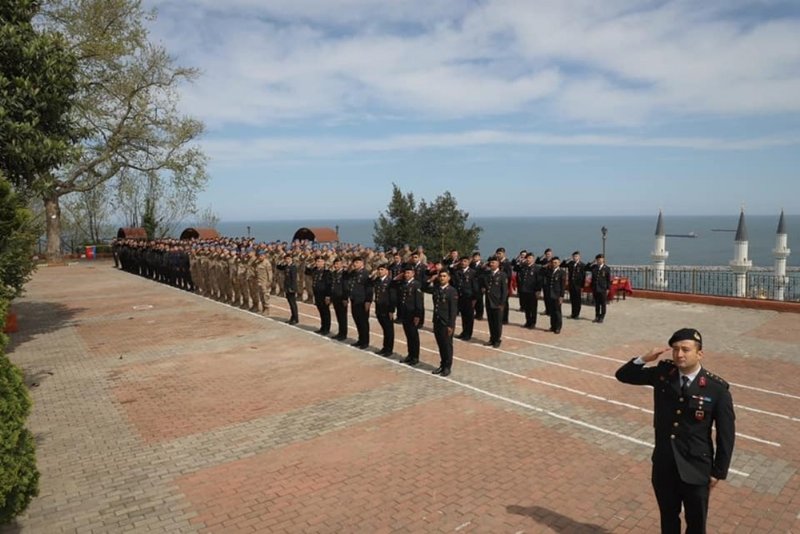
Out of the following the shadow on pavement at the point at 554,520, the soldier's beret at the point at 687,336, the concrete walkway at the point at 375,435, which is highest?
the soldier's beret at the point at 687,336

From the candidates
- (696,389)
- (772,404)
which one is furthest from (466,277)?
(696,389)

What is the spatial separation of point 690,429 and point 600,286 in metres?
11.0

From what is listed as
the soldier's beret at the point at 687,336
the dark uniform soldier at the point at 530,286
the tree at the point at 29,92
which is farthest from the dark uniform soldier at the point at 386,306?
the soldier's beret at the point at 687,336

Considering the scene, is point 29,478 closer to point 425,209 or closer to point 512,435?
point 512,435

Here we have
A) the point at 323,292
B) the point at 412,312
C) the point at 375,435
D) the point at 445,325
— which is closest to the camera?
the point at 375,435

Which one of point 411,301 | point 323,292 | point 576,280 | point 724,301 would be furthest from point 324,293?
point 724,301

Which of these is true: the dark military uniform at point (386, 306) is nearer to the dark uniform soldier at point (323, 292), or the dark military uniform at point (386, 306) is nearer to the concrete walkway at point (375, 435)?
the concrete walkway at point (375, 435)

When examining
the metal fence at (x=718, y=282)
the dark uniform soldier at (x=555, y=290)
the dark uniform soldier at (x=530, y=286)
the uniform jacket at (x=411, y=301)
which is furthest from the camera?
the metal fence at (x=718, y=282)

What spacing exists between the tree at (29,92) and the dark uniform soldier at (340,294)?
5.95 metres

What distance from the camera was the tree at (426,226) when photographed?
38.1m

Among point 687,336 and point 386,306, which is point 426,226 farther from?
point 687,336

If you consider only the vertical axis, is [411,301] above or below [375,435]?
above

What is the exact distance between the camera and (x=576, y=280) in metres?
15.1

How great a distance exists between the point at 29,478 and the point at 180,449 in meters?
2.11
